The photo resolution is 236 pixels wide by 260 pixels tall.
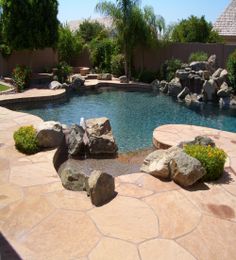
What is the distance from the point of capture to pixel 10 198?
475cm

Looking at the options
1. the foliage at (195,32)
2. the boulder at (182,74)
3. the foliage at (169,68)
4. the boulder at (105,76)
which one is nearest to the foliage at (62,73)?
the boulder at (105,76)

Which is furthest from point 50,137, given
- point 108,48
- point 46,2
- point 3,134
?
point 108,48

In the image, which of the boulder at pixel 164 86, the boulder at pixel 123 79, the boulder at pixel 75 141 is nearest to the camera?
the boulder at pixel 75 141

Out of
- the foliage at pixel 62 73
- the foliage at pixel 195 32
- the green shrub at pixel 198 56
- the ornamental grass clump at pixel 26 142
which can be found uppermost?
the foliage at pixel 195 32

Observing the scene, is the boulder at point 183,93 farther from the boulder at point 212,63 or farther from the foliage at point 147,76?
the foliage at point 147,76

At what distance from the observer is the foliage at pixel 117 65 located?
19.0 metres

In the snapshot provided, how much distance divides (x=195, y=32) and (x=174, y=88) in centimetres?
852

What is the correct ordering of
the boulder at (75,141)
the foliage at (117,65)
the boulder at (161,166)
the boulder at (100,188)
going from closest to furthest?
1. the boulder at (100,188)
2. the boulder at (161,166)
3. the boulder at (75,141)
4. the foliage at (117,65)

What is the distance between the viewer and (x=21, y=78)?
14812mm

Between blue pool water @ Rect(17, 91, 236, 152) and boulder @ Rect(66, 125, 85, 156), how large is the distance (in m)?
0.99

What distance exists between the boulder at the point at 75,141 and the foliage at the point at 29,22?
31.6 feet

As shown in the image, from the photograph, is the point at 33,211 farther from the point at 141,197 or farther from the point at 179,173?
the point at 179,173

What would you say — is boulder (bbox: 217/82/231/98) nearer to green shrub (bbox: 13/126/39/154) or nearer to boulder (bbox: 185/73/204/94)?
boulder (bbox: 185/73/204/94)

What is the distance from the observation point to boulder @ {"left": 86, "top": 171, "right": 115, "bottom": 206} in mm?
4668
